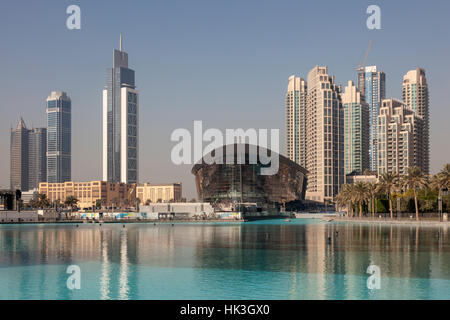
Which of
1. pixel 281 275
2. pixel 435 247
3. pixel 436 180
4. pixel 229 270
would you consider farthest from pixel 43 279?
pixel 436 180

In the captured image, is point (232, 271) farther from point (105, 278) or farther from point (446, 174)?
point (446, 174)

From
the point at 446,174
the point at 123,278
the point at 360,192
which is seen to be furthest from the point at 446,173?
the point at 123,278

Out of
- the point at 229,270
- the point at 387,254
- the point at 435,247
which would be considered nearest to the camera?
the point at 229,270

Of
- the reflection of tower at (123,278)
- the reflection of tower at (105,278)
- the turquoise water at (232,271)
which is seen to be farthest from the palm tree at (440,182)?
the reflection of tower at (105,278)

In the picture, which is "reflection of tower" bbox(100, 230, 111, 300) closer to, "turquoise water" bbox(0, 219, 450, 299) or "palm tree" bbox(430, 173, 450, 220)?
"turquoise water" bbox(0, 219, 450, 299)

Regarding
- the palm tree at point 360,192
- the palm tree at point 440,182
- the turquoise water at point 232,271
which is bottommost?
the turquoise water at point 232,271

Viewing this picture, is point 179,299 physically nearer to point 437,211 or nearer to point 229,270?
point 229,270

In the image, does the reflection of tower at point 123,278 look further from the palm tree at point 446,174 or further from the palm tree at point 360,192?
the palm tree at point 360,192

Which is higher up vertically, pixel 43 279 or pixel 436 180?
pixel 436 180

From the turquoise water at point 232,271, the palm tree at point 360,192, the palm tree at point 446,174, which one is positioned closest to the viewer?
the turquoise water at point 232,271

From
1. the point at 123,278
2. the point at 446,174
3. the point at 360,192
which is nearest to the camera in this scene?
the point at 123,278
